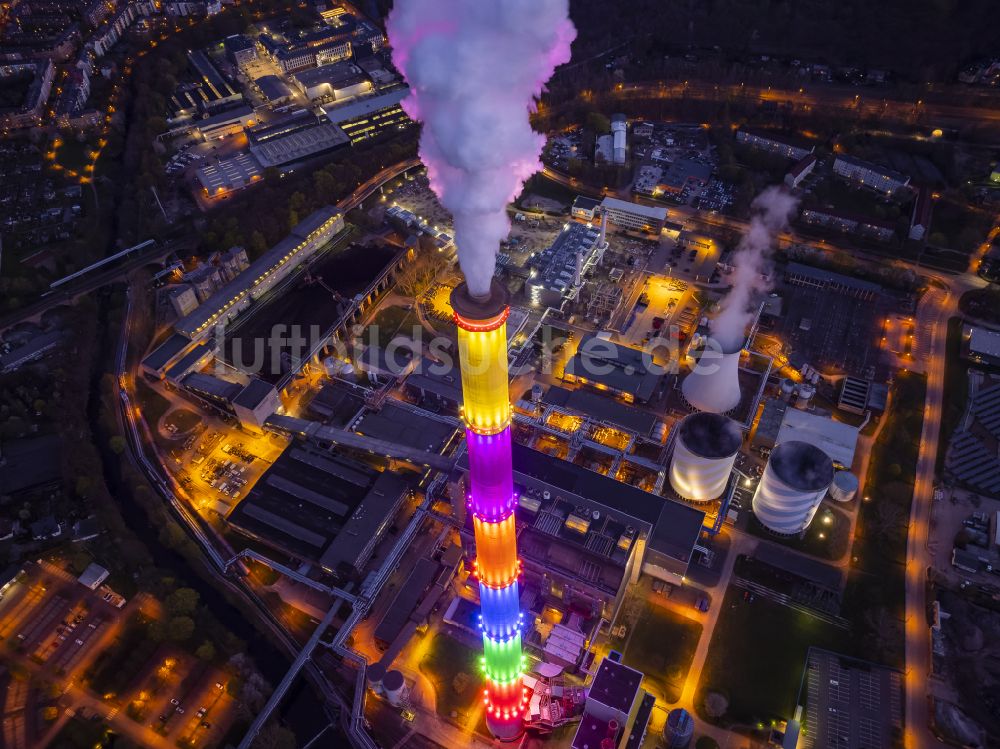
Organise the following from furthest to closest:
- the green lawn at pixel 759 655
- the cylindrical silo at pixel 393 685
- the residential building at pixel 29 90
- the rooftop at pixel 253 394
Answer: the residential building at pixel 29 90 < the rooftop at pixel 253 394 < the green lawn at pixel 759 655 < the cylindrical silo at pixel 393 685

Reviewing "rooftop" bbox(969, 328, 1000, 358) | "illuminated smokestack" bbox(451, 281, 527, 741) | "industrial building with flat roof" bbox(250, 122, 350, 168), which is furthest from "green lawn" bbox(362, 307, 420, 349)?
"rooftop" bbox(969, 328, 1000, 358)

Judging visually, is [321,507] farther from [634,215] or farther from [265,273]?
[634,215]

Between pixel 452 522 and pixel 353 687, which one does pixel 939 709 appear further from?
pixel 353 687

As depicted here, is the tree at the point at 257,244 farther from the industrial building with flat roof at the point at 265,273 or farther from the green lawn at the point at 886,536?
the green lawn at the point at 886,536

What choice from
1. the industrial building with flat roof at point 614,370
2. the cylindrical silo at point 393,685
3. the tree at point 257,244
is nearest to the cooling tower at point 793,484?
the industrial building with flat roof at point 614,370

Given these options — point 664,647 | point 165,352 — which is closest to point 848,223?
point 664,647

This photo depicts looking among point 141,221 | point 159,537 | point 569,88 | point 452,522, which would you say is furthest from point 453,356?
point 569,88

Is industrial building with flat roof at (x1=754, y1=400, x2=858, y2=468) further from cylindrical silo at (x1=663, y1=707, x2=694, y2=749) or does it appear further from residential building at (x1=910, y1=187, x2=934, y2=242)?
residential building at (x1=910, y1=187, x2=934, y2=242)

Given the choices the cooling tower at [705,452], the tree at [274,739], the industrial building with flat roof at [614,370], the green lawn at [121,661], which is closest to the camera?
the tree at [274,739]
